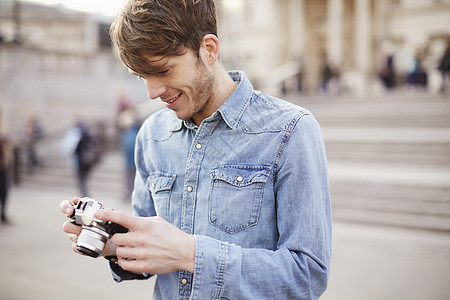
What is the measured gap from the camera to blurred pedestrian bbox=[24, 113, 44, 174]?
14.4 meters

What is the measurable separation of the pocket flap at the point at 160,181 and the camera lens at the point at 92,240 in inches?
14.1

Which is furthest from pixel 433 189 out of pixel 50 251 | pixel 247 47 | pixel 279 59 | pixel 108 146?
pixel 247 47

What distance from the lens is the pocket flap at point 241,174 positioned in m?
1.45

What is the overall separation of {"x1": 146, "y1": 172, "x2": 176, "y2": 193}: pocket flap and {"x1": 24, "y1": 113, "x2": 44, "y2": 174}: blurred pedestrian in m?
13.6

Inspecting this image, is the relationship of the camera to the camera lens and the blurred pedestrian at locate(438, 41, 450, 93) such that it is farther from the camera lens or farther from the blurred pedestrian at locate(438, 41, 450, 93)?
the blurred pedestrian at locate(438, 41, 450, 93)

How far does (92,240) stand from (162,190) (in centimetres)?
39

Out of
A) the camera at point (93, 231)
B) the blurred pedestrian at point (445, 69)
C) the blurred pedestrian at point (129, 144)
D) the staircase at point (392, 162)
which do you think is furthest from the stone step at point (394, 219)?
the blurred pedestrian at point (445, 69)

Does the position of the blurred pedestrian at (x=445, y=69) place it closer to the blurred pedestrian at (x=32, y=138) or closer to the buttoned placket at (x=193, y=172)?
the blurred pedestrian at (x=32, y=138)

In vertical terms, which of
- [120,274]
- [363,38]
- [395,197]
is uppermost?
[363,38]

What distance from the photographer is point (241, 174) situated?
1.48 meters

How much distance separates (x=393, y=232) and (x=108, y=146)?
1060 centimetres

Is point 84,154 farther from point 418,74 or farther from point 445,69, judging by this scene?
point 418,74

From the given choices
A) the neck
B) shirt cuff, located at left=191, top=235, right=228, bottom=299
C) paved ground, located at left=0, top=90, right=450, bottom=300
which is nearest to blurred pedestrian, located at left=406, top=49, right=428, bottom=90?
paved ground, located at left=0, top=90, right=450, bottom=300

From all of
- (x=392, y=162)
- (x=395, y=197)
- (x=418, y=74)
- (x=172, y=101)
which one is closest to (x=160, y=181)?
(x=172, y=101)
